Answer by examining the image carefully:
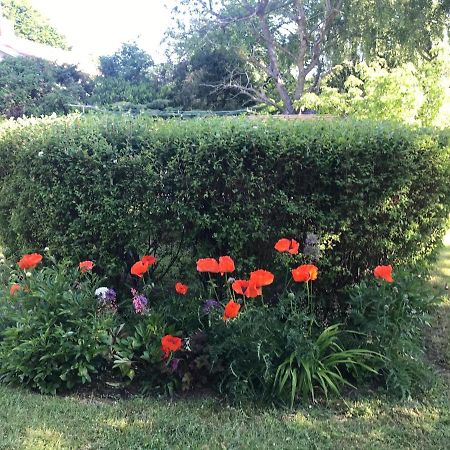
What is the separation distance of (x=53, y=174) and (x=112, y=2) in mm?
29902

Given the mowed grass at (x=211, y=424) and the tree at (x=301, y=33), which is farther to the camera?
the tree at (x=301, y=33)

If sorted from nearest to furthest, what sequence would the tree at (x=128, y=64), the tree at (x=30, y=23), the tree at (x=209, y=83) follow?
the tree at (x=209, y=83) → the tree at (x=128, y=64) → the tree at (x=30, y=23)

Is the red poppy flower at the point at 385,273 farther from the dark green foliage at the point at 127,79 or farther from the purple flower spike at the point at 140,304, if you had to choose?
the dark green foliage at the point at 127,79

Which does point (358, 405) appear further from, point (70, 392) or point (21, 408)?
point (21, 408)

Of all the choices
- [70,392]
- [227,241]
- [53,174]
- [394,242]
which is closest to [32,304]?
[70,392]

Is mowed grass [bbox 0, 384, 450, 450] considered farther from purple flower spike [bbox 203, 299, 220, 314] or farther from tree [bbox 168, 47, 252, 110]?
tree [bbox 168, 47, 252, 110]

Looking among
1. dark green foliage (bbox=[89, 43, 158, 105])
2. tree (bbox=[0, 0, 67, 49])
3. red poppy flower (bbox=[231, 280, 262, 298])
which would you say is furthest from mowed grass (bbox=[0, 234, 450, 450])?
tree (bbox=[0, 0, 67, 49])

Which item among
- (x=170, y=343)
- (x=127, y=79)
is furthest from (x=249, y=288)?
(x=127, y=79)

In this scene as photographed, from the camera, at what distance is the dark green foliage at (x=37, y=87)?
59.0ft

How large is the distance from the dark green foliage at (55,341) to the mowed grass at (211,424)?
0.13m

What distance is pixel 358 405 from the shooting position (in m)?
3.09

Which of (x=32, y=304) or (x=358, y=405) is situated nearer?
(x=358, y=405)

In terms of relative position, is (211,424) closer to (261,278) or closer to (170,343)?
(170,343)

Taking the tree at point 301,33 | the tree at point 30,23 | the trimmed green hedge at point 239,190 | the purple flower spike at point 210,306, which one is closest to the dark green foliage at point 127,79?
the tree at point 301,33
